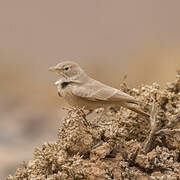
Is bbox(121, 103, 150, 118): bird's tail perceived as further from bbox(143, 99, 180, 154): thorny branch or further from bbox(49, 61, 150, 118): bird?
bbox(143, 99, 180, 154): thorny branch

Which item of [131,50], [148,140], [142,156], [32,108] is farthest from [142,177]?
[131,50]

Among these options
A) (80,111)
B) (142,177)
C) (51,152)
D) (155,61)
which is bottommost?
(142,177)

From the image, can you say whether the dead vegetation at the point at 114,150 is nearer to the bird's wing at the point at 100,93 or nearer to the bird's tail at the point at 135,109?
the bird's tail at the point at 135,109

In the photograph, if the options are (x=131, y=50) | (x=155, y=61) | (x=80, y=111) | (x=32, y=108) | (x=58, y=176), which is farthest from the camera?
(x=131, y=50)

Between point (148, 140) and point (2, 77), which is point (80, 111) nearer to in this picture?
point (148, 140)

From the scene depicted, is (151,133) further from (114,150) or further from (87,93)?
(87,93)

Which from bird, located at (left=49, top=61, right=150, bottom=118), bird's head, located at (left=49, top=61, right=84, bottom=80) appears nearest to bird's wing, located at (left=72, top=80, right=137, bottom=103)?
bird, located at (left=49, top=61, right=150, bottom=118)

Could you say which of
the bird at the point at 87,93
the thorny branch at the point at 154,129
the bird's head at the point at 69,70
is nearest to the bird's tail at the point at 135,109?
the bird at the point at 87,93

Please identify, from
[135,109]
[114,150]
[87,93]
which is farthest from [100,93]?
[114,150]

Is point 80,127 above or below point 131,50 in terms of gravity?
below
